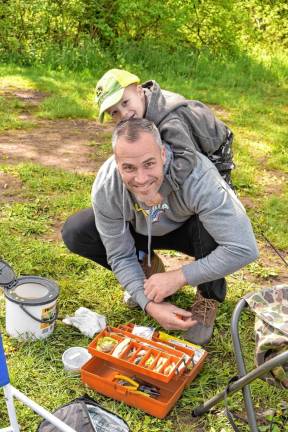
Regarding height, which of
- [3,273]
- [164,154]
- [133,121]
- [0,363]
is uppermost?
[133,121]

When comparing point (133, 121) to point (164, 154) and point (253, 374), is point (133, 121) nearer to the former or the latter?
point (164, 154)

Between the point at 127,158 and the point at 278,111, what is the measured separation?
15.0 feet

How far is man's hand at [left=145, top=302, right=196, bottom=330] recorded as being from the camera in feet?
8.26

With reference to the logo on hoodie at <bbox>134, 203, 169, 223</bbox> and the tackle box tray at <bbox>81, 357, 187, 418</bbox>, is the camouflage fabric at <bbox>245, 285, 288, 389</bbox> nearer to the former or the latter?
the tackle box tray at <bbox>81, 357, 187, 418</bbox>

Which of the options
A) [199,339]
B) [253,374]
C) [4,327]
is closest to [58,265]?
[4,327]

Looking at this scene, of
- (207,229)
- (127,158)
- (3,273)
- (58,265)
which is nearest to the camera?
(127,158)

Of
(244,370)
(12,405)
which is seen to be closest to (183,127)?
(244,370)

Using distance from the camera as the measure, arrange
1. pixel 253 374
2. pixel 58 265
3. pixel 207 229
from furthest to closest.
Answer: pixel 58 265 → pixel 207 229 → pixel 253 374

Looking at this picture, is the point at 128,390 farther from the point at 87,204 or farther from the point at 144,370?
the point at 87,204

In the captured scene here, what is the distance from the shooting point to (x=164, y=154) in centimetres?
234

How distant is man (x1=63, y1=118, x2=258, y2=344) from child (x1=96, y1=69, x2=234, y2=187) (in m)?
0.14

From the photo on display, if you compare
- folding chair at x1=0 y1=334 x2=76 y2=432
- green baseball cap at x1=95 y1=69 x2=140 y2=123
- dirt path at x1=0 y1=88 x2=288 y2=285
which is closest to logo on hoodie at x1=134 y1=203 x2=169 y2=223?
green baseball cap at x1=95 y1=69 x2=140 y2=123

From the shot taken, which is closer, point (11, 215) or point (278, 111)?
point (11, 215)

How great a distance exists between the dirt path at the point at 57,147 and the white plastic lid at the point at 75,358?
60.4 inches
